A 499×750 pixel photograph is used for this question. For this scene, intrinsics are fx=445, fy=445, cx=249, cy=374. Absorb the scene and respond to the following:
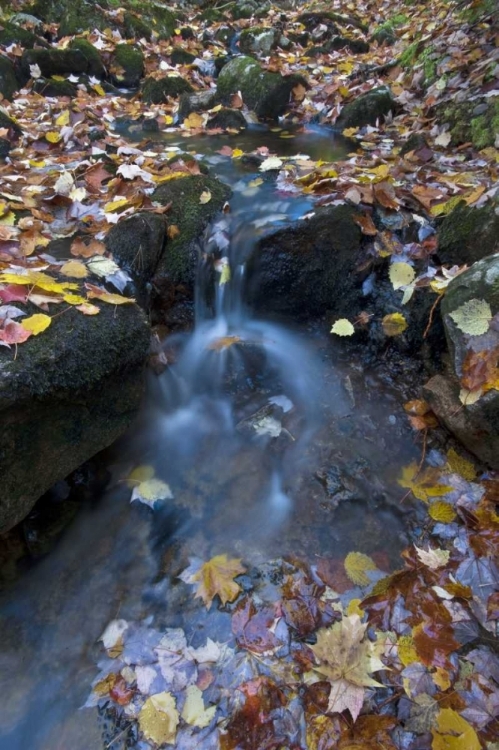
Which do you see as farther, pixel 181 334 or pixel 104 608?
pixel 181 334

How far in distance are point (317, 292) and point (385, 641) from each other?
253 centimetres

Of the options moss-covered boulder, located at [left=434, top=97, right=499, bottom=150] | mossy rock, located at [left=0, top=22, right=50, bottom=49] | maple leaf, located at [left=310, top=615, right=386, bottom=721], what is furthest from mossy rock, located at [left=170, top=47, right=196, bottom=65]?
maple leaf, located at [left=310, top=615, right=386, bottom=721]

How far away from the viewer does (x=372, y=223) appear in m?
3.57

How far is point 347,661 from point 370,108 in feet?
20.1

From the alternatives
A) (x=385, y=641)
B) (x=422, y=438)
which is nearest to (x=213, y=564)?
(x=385, y=641)

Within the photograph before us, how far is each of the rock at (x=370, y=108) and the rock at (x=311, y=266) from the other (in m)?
3.03

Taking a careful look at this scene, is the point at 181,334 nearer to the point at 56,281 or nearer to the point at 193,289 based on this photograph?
the point at 193,289

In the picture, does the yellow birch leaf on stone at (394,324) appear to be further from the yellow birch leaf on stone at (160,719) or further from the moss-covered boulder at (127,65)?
→ the moss-covered boulder at (127,65)

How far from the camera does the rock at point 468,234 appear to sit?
305cm

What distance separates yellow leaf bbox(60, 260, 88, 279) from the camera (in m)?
2.80

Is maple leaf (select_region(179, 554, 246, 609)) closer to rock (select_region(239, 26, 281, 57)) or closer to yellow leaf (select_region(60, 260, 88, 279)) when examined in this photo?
yellow leaf (select_region(60, 260, 88, 279))

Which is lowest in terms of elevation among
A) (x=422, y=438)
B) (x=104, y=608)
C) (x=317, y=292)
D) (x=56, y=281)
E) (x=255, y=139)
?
(x=104, y=608)

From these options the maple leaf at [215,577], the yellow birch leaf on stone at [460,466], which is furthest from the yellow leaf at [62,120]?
the yellow birch leaf on stone at [460,466]

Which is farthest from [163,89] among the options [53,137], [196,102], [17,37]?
[53,137]
